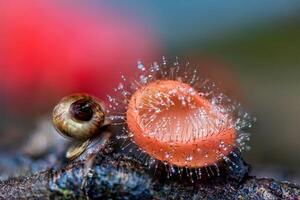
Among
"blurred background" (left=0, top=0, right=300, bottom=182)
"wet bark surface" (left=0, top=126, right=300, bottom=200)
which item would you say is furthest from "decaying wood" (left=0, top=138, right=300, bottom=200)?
"blurred background" (left=0, top=0, right=300, bottom=182)

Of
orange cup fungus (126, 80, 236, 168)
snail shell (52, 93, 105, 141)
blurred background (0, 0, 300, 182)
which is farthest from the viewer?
blurred background (0, 0, 300, 182)

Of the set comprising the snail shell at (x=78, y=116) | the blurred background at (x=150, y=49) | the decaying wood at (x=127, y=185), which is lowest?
the decaying wood at (x=127, y=185)

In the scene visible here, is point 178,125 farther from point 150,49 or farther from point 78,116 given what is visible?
point 150,49

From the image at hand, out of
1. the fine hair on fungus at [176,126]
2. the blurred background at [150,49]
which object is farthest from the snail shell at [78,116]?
the blurred background at [150,49]

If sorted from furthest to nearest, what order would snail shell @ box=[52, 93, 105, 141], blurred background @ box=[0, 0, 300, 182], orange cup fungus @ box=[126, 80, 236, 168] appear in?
blurred background @ box=[0, 0, 300, 182], snail shell @ box=[52, 93, 105, 141], orange cup fungus @ box=[126, 80, 236, 168]

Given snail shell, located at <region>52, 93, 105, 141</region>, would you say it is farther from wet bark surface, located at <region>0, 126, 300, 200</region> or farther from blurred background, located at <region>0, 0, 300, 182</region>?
blurred background, located at <region>0, 0, 300, 182</region>

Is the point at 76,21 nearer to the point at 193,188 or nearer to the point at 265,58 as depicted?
the point at 265,58

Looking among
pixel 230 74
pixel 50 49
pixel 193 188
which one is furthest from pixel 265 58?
pixel 193 188

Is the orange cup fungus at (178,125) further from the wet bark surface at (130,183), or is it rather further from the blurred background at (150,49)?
the blurred background at (150,49)
